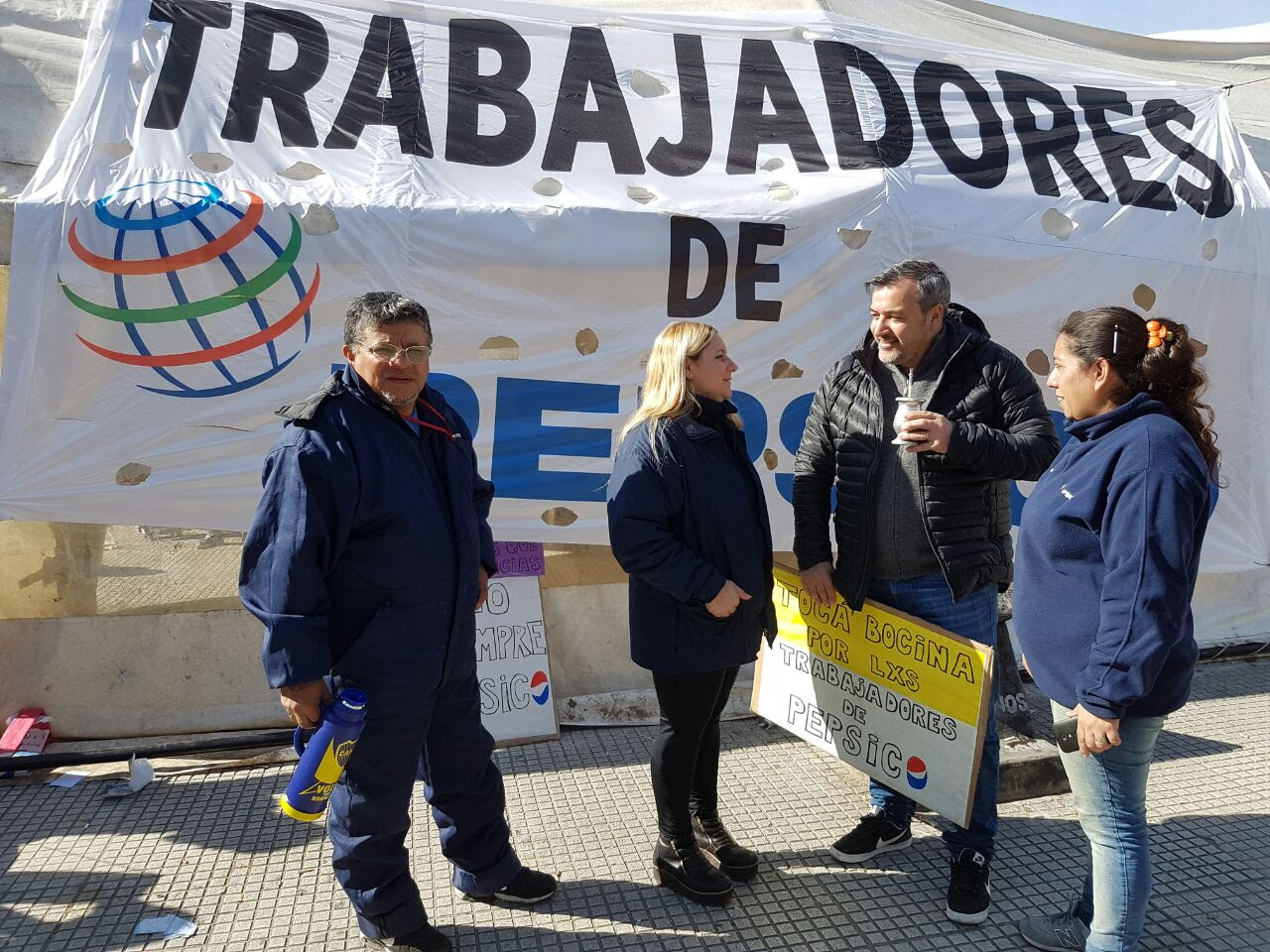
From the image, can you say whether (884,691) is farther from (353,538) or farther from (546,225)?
(546,225)

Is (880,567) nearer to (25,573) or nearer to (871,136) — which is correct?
(871,136)

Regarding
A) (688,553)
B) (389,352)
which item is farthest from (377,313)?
(688,553)

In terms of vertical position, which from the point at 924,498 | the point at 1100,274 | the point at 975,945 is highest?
the point at 1100,274

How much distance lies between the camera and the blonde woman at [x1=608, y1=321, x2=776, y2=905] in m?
2.76

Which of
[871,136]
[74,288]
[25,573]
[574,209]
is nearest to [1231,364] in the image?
[871,136]

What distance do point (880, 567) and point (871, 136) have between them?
95.4 inches

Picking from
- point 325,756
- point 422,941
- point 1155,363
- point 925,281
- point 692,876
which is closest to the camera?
point 1155,363

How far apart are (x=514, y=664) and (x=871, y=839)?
1.73 metres

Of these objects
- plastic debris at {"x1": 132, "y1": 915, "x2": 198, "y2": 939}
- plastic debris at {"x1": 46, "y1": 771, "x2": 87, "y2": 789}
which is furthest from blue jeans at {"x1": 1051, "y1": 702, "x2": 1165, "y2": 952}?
plastic debris at {"x1": 46, "y1": 771, "x2": 87, "y2": 789}

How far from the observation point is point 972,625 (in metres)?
2.96

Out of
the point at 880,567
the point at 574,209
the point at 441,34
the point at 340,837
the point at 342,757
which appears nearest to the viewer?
the point at 342,757

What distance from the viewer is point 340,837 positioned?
2580 mm

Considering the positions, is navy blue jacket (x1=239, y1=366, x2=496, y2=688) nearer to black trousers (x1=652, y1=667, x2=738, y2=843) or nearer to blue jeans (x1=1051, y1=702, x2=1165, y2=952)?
black trousers (x1=652, y1=667, x2=738, y2=843)

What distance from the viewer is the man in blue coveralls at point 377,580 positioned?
7.76ft
